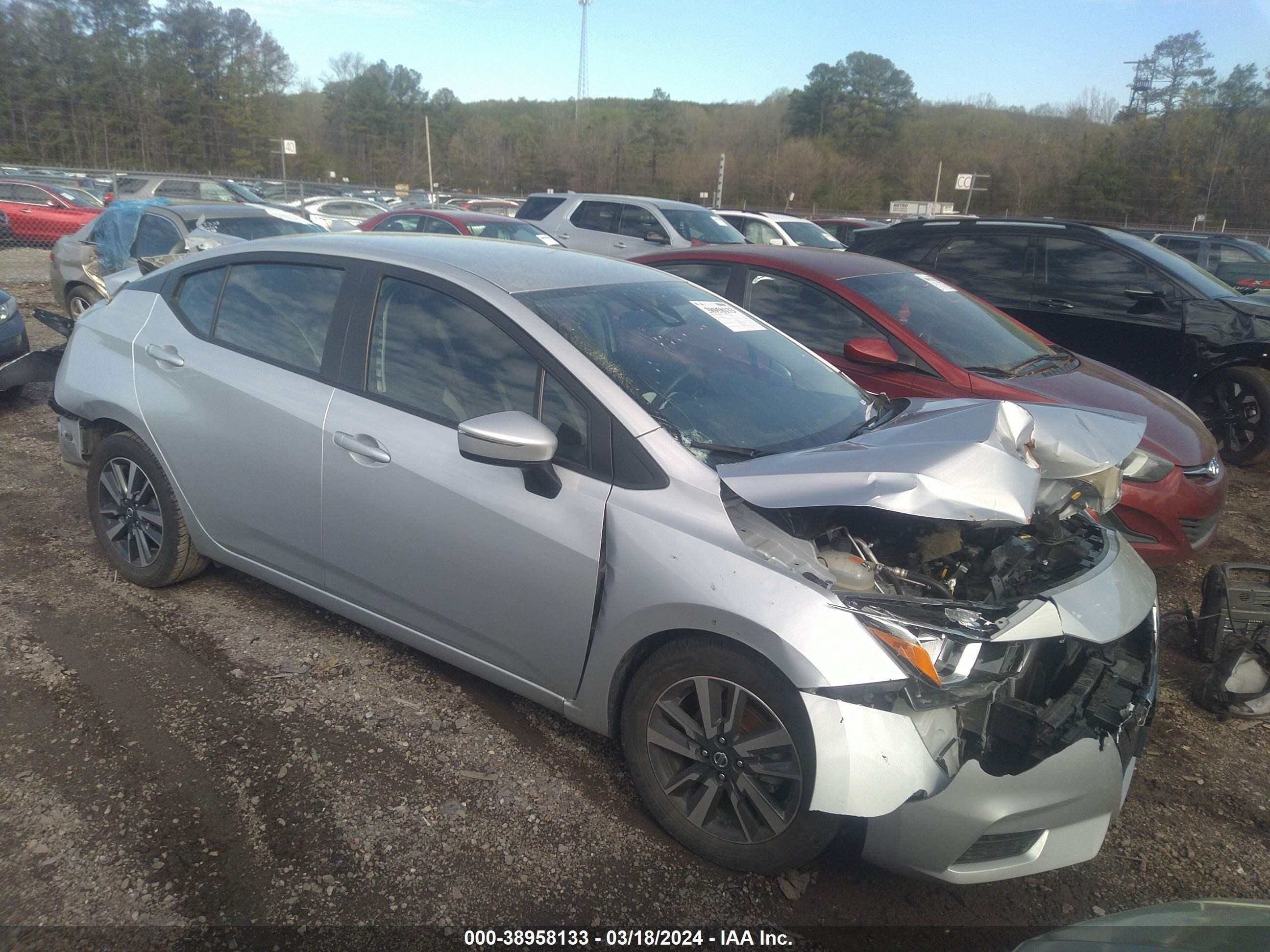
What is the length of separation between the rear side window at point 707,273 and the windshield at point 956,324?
78cm

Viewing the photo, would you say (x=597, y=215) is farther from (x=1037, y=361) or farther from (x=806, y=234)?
(x=1037, y=361)

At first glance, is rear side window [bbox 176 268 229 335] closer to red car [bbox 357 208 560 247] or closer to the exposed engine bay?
the exposed engine bay

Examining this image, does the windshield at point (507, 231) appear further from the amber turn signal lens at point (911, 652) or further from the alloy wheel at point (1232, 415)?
the amber turn signal lens at point (911, 652)

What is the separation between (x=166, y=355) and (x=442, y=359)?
1.49 m

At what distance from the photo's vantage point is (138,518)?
154 inches

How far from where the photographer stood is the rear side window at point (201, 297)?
363 cm

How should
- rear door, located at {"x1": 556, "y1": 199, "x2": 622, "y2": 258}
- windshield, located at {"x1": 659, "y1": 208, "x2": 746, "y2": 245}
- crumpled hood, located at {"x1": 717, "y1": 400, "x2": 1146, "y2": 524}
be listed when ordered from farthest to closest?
rear door, located at {"x1": 556, "y1": 199, "x2": 622, "y2": 258} < windshield, located at {"x1": 659, "y1": 208, "x2": 746, "y2": 245} < crumpled hood, located at {"x1": 717, "y1": 400, "x2": 1146, "y2": 524}

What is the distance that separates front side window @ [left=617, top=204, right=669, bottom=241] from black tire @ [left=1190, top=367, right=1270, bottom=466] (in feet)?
A: 24.5

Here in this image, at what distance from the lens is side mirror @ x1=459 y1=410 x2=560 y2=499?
2.46 meters

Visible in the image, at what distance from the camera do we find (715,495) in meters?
2.43

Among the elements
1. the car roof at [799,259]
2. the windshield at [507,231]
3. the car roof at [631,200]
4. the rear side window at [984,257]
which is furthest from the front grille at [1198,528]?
the car roof at [631,200]

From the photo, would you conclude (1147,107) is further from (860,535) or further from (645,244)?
(860,535)

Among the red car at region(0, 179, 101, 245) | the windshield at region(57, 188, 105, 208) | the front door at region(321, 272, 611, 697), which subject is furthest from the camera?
the windshield at region(57, 188, 105, 208)

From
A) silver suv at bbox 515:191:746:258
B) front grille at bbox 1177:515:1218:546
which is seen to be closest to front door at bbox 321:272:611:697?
front grille at bbox 1177:515:1218:546
